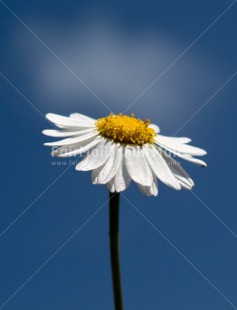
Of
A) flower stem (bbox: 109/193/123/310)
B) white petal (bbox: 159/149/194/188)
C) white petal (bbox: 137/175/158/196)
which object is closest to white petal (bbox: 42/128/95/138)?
white petal (bbox: 159/149/194/188)

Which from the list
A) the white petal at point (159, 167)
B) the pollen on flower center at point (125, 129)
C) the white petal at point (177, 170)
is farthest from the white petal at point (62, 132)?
the white petal at point (177, 170)

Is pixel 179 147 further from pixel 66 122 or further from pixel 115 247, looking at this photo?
pixel 115 247

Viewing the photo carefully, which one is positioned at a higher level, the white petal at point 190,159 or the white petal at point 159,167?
the white petal at point 190,159

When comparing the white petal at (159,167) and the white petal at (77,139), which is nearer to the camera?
the white petal at (159,167)

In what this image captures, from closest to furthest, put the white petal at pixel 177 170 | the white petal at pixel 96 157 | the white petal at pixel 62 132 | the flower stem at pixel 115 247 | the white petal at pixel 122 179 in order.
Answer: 1. the flower stem at pixel 115 247
2. the white petal at pixel 122 179
3. the white petal at pixel 96 157
4. the white petal at pixel 177 170
5. the white petal at pixel 62 132

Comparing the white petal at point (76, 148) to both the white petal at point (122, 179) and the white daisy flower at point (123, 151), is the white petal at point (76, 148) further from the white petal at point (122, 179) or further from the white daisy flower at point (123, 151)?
the white petal at point (122, 179)

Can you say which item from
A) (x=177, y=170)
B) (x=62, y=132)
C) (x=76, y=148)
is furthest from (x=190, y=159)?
(x=62, y=132)

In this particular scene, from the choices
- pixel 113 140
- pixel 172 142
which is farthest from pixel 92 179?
pixel 172 142
